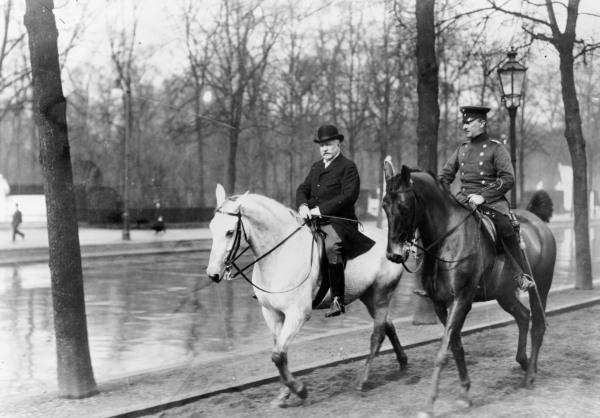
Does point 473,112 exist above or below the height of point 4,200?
above

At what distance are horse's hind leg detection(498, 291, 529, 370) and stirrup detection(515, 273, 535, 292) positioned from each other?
0.98 feet

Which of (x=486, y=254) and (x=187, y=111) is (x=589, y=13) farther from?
(x=187, y=111)

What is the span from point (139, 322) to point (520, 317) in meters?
6.48

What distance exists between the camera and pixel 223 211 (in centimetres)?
666

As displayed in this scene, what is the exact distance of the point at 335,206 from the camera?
25.0 ft

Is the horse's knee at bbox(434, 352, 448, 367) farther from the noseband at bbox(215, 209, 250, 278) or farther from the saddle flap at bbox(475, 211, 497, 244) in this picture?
the noseband at bbox(215, 209, 250, 278)

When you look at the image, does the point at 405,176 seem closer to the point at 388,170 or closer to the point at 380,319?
the point at 388,170

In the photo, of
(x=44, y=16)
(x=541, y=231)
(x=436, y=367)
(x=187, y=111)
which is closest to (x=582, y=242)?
(x=541, y=231)

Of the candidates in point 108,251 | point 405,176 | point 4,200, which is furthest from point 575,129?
point 4,200

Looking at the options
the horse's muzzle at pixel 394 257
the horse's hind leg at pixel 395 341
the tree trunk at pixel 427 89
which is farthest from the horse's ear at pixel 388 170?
the tree trunk at pixel 427 89

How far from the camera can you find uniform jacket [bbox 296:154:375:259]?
764 centimetres

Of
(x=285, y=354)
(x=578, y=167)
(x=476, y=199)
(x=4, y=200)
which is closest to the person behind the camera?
(x=285, y=354)

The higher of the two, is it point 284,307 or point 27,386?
point 284,307

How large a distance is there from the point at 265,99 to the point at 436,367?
107ft
